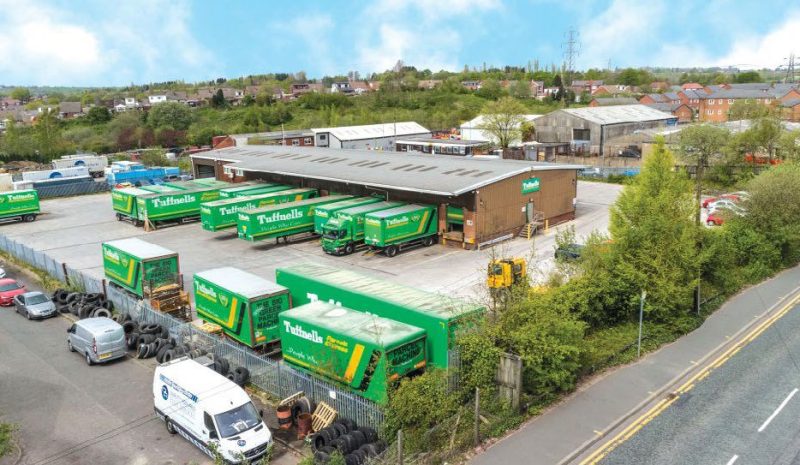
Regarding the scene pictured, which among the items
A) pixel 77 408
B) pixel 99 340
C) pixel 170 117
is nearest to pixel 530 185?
pixel 99 340

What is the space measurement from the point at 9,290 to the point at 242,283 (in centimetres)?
1440

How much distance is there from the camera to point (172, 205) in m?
43.8

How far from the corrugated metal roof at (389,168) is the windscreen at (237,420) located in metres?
21.0

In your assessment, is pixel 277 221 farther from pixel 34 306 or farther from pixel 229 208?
pixel 34 306

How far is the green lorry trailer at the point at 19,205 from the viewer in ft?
150

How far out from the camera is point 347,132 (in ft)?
277

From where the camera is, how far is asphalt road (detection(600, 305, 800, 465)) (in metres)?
14.6

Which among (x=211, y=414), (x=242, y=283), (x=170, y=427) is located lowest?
(x=170, y=427)

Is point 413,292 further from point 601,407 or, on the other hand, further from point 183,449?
point 183,449

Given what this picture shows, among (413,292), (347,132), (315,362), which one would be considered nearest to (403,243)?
(413,292)

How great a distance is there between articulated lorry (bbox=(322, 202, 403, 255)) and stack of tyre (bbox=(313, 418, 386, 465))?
A: 19570 mm

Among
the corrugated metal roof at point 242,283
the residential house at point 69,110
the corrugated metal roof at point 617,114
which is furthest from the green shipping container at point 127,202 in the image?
the residential house at point 69,110

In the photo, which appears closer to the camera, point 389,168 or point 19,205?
point 389,168

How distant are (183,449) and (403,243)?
68.4ft
